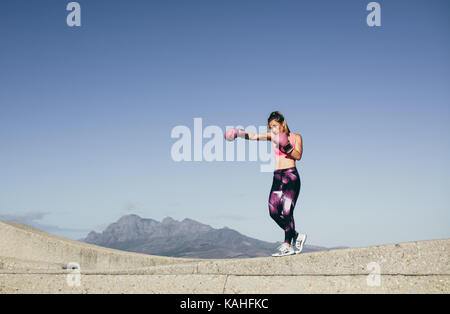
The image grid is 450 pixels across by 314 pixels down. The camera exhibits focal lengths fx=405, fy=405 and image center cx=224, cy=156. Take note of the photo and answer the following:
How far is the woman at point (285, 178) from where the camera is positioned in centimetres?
915

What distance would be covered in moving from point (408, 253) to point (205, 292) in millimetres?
4560

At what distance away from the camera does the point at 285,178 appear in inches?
364

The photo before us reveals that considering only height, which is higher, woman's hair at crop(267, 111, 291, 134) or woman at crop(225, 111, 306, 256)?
woman's hair at crop(267, 111, 291, 134)

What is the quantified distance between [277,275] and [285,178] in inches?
128

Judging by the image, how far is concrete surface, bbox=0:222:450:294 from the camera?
228 inches

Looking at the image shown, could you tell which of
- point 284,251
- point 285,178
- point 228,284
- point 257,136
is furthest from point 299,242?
point 228,284

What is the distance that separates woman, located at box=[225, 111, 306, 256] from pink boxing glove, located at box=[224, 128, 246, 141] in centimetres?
39

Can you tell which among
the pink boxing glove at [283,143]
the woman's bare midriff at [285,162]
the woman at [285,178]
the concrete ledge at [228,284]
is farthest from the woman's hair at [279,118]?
the concrete ledge at [228,284]

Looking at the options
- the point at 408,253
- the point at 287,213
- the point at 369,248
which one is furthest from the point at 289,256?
the point at 408,253

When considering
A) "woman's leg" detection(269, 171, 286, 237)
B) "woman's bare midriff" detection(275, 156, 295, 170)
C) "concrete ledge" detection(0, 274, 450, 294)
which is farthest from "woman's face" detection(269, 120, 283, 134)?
"concrete ledge" detection(0, 274, 450, 294)

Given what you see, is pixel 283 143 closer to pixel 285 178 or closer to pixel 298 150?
pixel 298 150

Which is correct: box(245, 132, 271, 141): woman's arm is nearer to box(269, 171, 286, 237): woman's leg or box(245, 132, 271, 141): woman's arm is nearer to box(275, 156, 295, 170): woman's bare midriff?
box(275, 156, 295, 170): woman's bare midriff
